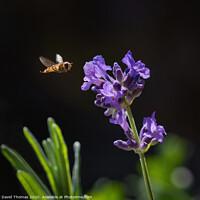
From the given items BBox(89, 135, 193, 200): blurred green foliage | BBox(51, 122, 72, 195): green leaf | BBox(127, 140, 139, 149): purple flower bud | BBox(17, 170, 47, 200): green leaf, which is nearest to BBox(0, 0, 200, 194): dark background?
BBox(89, 135, 193, 200): blurred green foliage

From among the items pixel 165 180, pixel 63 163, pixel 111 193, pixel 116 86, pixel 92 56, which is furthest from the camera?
pixel 92 56

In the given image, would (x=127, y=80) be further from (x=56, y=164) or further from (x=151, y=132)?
(x=56, y=164)

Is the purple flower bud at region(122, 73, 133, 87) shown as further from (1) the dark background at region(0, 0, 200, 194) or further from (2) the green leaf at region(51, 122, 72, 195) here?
(1) the dark background at region(0, 0, 200, 194)

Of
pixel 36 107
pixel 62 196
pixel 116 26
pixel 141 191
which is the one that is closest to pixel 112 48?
pixel 116 26

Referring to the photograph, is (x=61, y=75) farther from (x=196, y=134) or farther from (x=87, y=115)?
(x=196, y=134)

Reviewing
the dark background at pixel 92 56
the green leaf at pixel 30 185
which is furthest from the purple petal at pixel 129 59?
the dark background at pixel 92 56

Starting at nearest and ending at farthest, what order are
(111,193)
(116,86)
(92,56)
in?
(116,86)
(111,193)
(92,56)

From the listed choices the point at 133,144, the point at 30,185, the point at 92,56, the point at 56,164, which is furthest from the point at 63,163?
the point at 92,56
